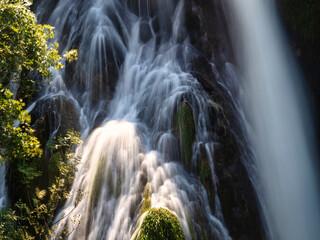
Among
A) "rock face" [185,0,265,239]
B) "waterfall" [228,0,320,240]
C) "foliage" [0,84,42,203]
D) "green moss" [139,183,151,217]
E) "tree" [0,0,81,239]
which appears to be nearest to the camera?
"foliage" [0,84,42,203]

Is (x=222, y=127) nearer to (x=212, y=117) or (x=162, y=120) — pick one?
(x=212, y=117)

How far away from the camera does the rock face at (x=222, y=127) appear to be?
7520 millimetres

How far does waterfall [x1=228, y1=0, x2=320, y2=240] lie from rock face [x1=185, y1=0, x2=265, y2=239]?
75cm

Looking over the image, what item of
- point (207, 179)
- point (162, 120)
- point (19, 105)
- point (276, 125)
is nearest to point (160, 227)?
point (207, 179)

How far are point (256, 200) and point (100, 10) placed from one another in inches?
404

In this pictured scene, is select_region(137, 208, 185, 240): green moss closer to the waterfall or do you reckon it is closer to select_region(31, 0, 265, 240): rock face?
select_region(31, 0, 265, 240): rock face

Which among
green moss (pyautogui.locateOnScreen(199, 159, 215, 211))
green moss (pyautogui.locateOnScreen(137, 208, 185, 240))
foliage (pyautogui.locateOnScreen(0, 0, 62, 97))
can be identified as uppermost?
foliage (pyautogui.locateOnScreen(0, 0, 62, 97))

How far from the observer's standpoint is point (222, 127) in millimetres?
8641

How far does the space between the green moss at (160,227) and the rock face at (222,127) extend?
6.49 ft

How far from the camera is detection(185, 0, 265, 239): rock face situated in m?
7.52

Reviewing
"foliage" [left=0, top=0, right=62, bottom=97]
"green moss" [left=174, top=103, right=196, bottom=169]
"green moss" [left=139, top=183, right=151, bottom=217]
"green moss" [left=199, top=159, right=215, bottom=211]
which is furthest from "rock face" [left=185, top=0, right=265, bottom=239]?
"foliage" [left=0, top=0, right=62, bottom=97]

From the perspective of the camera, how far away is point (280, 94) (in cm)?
1287

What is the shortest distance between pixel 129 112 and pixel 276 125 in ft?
20.8

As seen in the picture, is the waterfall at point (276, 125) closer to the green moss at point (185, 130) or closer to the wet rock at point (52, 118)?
the green moss at point (185, 130)
